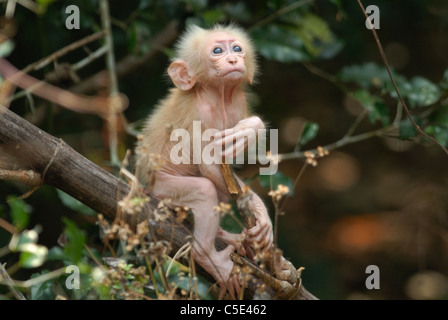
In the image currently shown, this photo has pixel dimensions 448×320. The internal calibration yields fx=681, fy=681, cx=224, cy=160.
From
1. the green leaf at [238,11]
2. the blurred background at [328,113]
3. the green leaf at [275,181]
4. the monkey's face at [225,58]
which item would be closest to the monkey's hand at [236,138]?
the monkey's face at [225,58]

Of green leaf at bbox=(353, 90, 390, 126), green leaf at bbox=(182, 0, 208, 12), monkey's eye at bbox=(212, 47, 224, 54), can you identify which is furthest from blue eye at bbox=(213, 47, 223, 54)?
green leaf at bbox=(353, 90, 390, 126)

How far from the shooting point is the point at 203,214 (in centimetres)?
385

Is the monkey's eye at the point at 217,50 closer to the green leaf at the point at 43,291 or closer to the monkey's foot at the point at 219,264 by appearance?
the monkey's foot at the point at 219,264

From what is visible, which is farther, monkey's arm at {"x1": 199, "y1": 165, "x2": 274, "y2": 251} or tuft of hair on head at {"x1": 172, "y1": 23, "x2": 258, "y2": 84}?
tuft of hair on head at {"x1": 172, "y1": 23, "x2": 258, "y2": 84}

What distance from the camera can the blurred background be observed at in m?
5.58

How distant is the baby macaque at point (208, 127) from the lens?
12.5 feet

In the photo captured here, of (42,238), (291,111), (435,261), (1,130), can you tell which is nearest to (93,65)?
(42,238)

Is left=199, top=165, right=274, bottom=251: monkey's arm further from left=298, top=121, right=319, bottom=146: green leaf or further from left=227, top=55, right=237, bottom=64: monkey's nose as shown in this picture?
left=298, top=121, right=319, bottom=146: green leaf

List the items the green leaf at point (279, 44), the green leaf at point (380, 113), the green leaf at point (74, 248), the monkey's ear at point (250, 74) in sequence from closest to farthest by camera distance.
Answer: the green leaf at point (74, 248)
the monkey's ear at point (250, 74)
the green leaf at point (380, 113)
the green leaf at point (279, 44)

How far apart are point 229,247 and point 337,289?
372 centimetres

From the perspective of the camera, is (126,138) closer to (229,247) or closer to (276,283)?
(229,247)

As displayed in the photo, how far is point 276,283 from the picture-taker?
3.56 meters

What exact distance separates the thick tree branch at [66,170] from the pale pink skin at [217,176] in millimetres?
176

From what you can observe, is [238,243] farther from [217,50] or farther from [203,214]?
[217,50]
